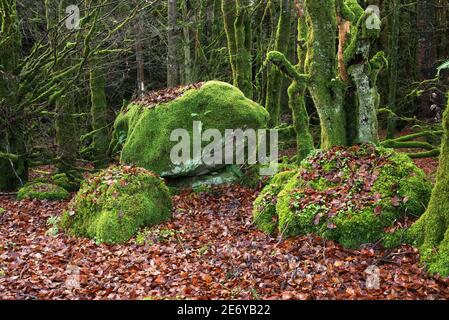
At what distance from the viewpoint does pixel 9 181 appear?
13.5 metres

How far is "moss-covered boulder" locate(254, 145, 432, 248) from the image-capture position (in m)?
6.92

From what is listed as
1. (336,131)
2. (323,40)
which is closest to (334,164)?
(336,131)

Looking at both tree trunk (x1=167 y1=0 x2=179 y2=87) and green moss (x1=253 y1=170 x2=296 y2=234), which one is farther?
tree trunk (x1=167 y1=0 x2=179 y2=87)

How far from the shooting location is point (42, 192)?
12.6m

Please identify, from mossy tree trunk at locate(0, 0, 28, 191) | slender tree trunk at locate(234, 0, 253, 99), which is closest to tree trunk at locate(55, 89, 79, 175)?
mossy tree trunk at locate(0, 0, 28, 191)

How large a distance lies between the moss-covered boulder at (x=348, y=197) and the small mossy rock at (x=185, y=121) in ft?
12.0

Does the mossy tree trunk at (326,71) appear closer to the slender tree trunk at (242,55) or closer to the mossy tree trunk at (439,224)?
the mossy tree trunk at (439,224)

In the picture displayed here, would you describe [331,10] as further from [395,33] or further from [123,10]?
[123,10]

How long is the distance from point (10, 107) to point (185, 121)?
192 inches

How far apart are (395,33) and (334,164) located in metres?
9.10

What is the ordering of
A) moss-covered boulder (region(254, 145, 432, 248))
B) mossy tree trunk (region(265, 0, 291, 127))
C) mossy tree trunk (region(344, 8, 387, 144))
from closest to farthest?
moss-covered boulder (region(254, 145, 432, 248))
mossy tree trunk (region(344, 8, 387, 144))
mossy tree trunk (region(265, 0, 291, 127))

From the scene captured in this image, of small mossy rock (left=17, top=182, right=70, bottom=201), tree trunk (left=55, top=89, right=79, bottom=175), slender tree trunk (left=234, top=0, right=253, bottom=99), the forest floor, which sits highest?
slender tree trunk (left=234, top=0, right=253, bottom=99)

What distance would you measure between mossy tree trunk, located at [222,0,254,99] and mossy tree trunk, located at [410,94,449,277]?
9951mm

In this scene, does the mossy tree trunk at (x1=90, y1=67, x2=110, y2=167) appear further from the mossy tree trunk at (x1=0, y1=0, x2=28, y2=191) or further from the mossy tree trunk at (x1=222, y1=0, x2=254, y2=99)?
the mossy tree trunk at (x1=222, y1=0, x2=254, y2=99)
